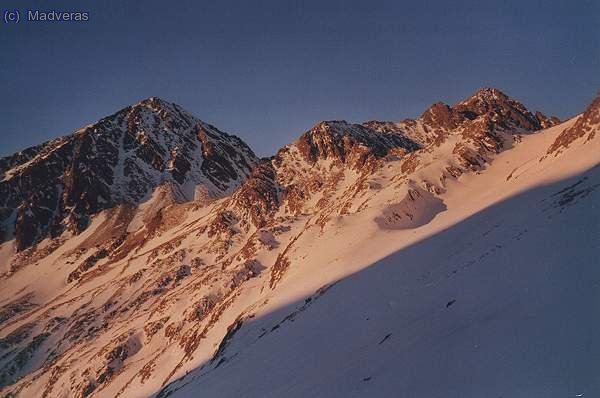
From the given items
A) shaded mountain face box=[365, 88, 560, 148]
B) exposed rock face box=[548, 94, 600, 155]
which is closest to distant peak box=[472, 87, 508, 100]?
shaded mountain face box=[365, 88, 560, 148]

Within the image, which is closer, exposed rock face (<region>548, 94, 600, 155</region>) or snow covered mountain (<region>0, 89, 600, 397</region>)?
snow covered mountain (<region>0, 89, 600, 397</region>)

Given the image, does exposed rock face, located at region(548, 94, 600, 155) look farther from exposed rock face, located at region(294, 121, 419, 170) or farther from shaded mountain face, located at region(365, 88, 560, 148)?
exposed rock face, located at region(294, 121, 419, 170)

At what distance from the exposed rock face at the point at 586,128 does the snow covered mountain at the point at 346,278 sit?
259 millimetres

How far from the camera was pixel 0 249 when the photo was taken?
172500 millimetres

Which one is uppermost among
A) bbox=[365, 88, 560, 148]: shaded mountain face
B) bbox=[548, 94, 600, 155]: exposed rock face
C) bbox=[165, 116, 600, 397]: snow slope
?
bbox=[365, 88, 560, 148]: shaded mountain face

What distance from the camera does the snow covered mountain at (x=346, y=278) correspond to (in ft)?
64.3

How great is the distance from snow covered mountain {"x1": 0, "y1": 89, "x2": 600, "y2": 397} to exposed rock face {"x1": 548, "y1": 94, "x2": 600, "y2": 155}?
10.2 inches

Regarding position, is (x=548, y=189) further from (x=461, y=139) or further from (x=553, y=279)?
(x=461, y=139)

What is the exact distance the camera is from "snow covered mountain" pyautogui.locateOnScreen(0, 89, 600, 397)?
19609mm

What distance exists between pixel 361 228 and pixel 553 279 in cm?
4625

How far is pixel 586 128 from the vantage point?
164 ft

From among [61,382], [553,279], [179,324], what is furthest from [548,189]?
[61,382]

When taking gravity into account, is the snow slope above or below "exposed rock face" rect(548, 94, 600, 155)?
below

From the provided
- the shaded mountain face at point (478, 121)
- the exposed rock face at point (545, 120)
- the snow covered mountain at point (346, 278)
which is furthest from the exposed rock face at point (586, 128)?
the exposed rock face at point (545, 120)
